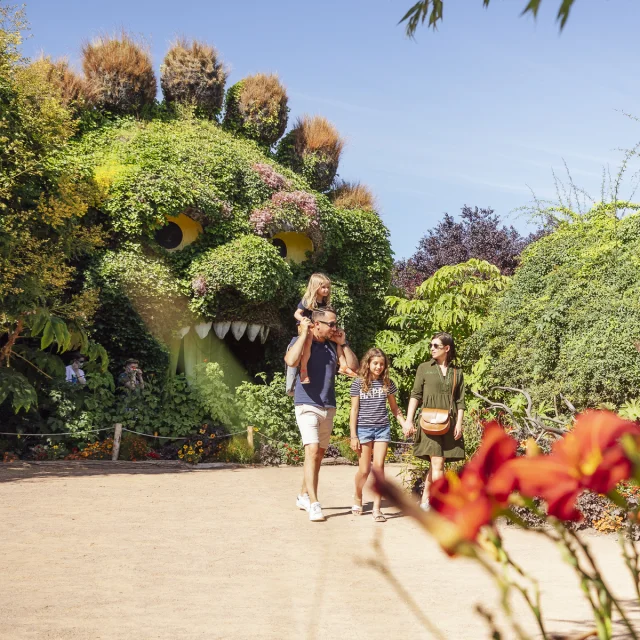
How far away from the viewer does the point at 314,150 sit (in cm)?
1816

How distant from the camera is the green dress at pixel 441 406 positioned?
7.38 metres

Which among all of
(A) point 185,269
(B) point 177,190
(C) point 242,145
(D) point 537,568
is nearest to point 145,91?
(C) point 242,145

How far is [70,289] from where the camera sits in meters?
14.1

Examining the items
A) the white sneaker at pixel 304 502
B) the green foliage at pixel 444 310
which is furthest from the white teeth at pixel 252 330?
the white sneaker at pixel 304 502

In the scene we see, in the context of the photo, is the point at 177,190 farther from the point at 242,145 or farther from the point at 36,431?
the point at 36,431

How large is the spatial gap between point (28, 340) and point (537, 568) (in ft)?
34.7

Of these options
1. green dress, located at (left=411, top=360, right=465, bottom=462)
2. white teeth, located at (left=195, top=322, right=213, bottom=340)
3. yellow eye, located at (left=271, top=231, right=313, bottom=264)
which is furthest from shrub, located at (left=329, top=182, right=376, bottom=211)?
green dress, located at (left=411, top=360, right=465, bottom=462)

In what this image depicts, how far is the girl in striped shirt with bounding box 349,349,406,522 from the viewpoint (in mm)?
7184

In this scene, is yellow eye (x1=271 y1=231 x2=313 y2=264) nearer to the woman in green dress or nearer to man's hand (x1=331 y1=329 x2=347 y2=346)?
the woman in green dress

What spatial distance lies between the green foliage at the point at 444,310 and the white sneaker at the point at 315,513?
7825 millimetres

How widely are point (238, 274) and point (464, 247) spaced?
11.2 metres

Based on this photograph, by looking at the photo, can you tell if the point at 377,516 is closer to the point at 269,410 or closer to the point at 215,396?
the point at 269,410

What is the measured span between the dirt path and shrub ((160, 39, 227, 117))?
1116 cm

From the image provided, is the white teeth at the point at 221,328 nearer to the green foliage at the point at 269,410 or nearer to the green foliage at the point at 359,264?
the green foliage at the point at 269,410
